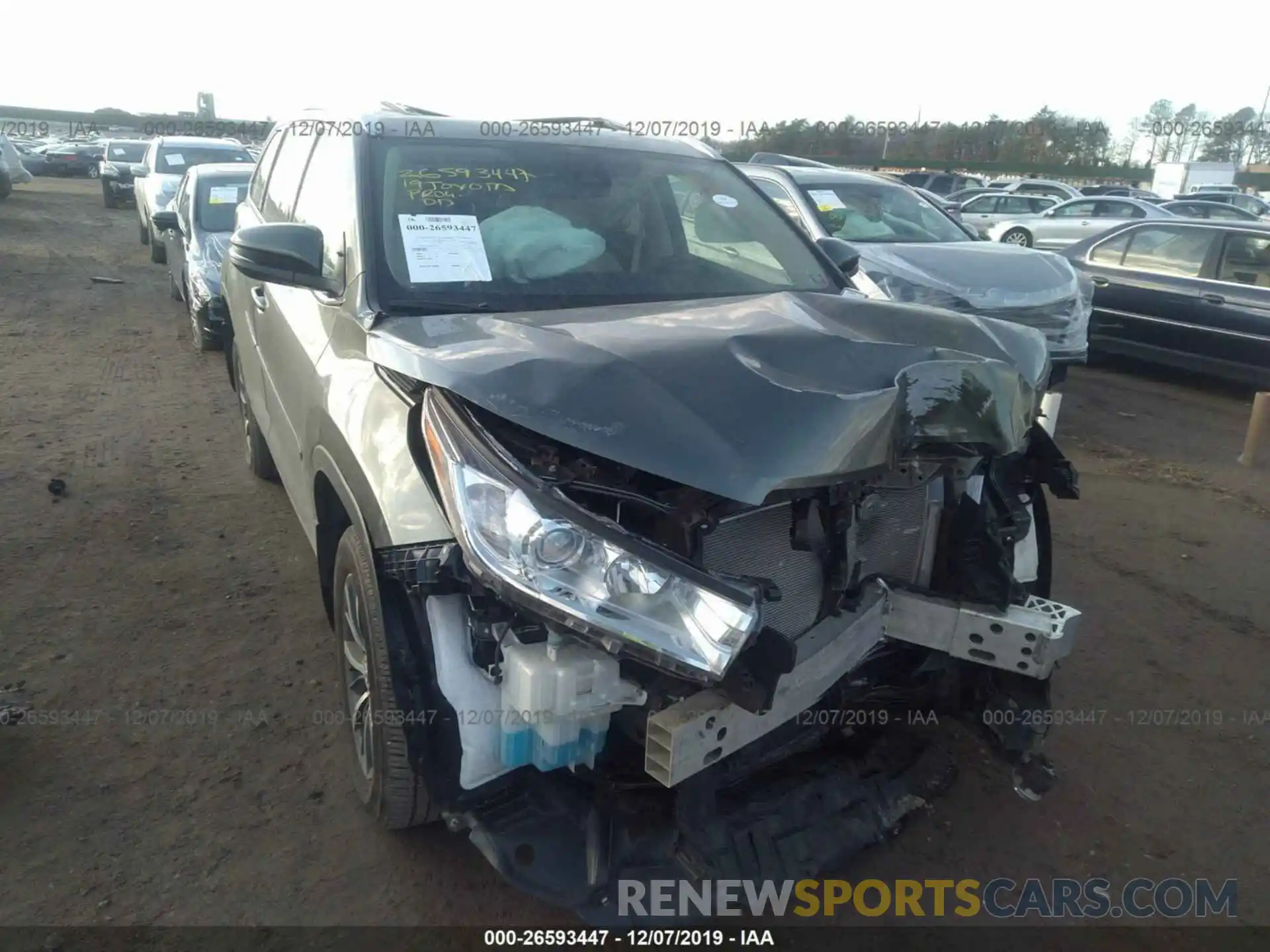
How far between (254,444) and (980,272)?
17.1 feet

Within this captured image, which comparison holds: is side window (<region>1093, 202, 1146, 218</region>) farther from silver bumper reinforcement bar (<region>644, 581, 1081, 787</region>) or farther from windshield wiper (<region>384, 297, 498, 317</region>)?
windshield wiper (<region>384, 297, 498, 317</region>)

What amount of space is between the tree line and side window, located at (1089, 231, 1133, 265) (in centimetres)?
1412

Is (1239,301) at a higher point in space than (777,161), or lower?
lower

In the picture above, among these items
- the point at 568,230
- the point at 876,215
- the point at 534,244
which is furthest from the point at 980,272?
the point at 534,244

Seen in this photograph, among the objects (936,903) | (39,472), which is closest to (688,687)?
(936,903)

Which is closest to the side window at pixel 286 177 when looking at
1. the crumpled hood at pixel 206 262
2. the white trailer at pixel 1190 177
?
the crumpled hood at pixel 206 262

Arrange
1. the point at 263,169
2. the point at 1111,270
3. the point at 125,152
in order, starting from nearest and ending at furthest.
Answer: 1. the point at 263,169
2. the point at 1111,270
3. the point at 125,152

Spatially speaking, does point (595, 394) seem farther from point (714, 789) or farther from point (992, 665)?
point (992, 665)

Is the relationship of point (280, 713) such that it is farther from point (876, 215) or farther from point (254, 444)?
point (876, 215)

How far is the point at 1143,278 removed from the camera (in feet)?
28.4

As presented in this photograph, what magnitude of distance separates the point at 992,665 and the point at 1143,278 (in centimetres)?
771

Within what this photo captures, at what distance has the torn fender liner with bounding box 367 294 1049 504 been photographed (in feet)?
6.17

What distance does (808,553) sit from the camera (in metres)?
2.27

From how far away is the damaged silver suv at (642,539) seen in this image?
190 cm
